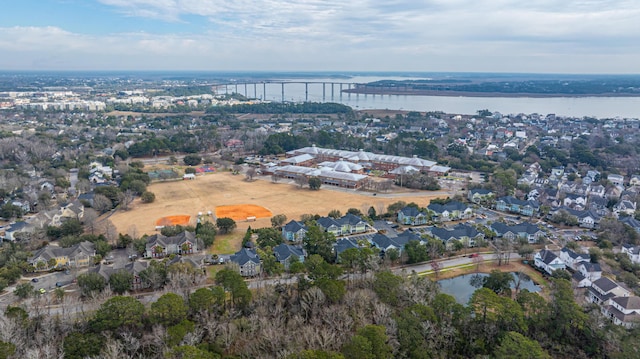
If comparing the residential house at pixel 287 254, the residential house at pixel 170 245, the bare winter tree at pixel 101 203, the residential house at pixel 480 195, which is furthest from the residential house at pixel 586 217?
the bare winter tree at pixel 101 203

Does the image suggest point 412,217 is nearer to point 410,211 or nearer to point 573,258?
point 410,211

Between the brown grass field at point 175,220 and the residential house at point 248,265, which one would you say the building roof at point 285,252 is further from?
the brown grass field at point 175,220

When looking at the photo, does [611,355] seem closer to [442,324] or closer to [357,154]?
[442,324]

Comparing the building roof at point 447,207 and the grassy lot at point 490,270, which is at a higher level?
the building roof at point 447,207

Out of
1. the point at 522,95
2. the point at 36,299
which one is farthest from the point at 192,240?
the point at 522,95

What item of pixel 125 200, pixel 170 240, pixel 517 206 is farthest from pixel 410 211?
pixel 125 200
